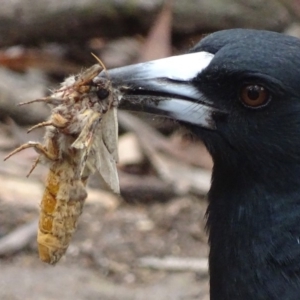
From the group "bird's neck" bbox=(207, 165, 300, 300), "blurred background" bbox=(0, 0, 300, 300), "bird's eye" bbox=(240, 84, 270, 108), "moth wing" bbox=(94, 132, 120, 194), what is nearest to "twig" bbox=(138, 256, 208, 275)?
"blurred background" bbox=(0, 0, 300, 300)

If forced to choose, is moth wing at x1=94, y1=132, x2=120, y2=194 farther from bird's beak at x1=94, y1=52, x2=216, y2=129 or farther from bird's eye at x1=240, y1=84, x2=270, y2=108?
bird's eye at x1=240, y1=84, x2=270, y2=108

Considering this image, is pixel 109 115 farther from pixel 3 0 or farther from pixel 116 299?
pixel 3 0

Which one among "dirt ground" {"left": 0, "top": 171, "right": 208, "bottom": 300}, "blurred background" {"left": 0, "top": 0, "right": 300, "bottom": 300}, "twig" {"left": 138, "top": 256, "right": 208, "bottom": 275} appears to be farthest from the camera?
"twig" {"left": 138, "top": 256, "right": 208, "bottom": 275}

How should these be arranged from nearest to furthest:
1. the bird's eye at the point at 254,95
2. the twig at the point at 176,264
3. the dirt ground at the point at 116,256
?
1. the bird's eye at the point at 254,95
2. the dirt ground at the point at 116,256
3. the twig at the point at 176,264

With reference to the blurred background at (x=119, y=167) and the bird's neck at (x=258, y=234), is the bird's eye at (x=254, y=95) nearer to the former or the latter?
the bird's neck at (x=258, y=234)

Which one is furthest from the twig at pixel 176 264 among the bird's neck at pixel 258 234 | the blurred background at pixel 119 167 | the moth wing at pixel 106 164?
the moth wing at pixel 106 164

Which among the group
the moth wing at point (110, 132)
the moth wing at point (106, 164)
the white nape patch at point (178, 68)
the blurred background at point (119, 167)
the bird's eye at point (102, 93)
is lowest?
the blurred background at point (119, 167)

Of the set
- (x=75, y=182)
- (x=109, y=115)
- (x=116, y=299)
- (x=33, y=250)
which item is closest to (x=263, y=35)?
(x=109, y=115)

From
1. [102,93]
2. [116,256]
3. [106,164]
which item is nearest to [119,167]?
[116,256]
